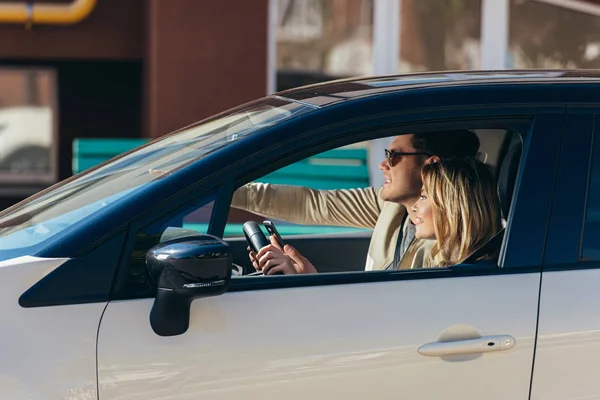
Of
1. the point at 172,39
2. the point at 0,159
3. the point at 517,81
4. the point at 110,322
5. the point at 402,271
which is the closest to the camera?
the point at 110,322

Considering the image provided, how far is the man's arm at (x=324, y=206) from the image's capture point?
3770 millimetres

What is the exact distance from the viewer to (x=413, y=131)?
2875 millimetres

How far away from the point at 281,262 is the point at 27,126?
22.2 ft

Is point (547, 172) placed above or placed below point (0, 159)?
above

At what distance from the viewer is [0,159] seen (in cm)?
930

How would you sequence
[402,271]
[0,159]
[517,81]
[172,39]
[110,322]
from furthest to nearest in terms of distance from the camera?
1. [0,159]
2. [172,39]
3. [517,81]
4. [402,271]
5. [110,322]

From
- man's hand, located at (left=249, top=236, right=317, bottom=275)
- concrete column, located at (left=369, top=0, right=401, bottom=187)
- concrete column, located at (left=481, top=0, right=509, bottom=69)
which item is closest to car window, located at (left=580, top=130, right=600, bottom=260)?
man's hand, located at (left=249, top=236, right=317, bottom=275)

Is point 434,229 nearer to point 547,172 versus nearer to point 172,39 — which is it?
point 547,172

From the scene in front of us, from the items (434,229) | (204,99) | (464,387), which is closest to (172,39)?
(204,99)

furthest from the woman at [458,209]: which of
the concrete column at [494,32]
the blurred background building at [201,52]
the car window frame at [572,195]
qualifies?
the concrete column at [494,32]

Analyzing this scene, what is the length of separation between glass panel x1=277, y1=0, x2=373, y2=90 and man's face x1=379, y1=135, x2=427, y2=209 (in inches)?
207

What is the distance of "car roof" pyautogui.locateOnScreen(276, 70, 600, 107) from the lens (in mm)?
2945

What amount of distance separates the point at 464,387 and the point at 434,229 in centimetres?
59

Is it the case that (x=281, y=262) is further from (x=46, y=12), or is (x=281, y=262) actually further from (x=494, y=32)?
(x=494, y=32)
